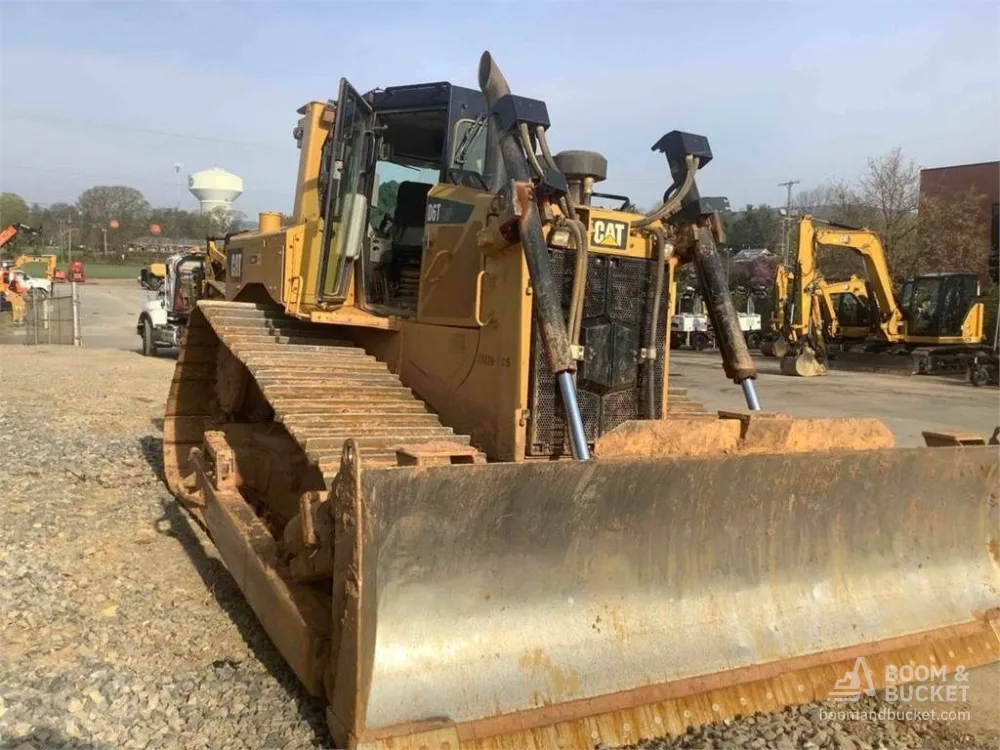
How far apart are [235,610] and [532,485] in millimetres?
2009

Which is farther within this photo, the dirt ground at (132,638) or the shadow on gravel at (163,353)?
the shadow on gravel at (163,353)

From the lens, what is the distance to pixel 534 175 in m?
4.20

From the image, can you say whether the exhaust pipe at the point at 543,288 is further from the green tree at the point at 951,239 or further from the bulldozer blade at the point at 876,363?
the green tree at the point at 951,239

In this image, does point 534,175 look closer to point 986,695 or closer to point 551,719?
point 551,719

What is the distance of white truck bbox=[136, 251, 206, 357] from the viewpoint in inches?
689

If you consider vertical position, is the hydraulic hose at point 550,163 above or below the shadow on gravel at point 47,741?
above

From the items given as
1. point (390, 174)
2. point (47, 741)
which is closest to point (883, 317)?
point (390, 174)

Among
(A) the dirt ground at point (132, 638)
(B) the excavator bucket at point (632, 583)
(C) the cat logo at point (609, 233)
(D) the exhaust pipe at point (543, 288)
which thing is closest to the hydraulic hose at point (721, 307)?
(C) the cat logo at point (609, 233)

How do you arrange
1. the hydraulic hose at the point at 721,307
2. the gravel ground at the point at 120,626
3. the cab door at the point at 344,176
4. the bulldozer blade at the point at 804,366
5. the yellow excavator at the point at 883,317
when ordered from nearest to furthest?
1. the gravel ground at the point at 120,626
2. the hydraulic hose at the point at 721,307
3. the cab door at the point at 344,176
4. the bulldozer blade at the point at 804,366
5. the yellow excavator at the point at 883,317

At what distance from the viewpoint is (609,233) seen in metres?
4.40

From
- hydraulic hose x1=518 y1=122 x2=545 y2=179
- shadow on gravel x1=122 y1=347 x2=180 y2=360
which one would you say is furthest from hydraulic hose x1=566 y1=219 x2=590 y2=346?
shadow on gravel x1=122 y1=347 x2=180 y2=360

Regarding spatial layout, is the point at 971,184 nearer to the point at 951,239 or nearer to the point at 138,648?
the point at 951,239

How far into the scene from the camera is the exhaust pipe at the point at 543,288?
3.68 meters

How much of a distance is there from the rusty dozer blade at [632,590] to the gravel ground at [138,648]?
0.29 m
